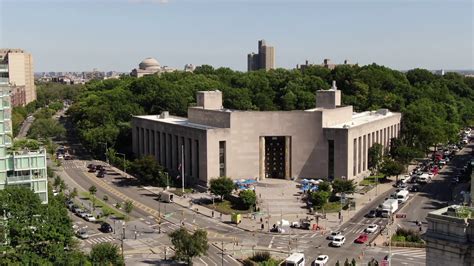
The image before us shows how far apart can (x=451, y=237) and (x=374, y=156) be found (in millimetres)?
75500

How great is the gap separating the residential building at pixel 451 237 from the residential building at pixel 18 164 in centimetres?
4486

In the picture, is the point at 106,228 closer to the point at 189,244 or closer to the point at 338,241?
the point at 189,244

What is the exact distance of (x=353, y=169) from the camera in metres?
94.6

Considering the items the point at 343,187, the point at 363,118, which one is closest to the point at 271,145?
the point at 343,187

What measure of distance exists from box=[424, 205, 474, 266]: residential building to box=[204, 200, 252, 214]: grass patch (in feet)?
A: 172

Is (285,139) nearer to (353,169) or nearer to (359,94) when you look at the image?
(353,169)

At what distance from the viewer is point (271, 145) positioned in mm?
97938

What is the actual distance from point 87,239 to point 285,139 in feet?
136

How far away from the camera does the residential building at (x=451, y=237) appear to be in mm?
25594

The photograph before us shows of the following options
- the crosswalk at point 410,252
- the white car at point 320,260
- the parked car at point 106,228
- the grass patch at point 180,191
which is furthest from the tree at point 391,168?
the parked car at point 106,228

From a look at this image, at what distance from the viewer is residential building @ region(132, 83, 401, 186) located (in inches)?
3627

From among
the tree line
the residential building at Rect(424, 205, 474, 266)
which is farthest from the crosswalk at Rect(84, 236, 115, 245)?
the tree line

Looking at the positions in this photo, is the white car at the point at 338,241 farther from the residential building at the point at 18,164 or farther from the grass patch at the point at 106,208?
the residential building at the point at 18,164

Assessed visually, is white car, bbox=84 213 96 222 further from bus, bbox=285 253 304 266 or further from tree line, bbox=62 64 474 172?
tree line, bbox=62 64 474 172
